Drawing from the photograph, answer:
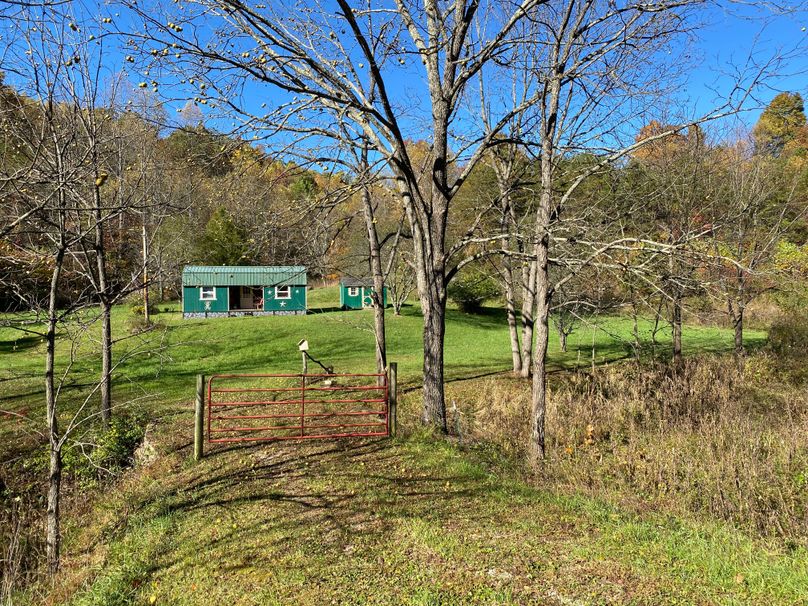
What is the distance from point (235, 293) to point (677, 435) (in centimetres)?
2436

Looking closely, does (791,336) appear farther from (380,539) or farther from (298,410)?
(380,539)

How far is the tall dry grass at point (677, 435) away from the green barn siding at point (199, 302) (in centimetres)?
1861

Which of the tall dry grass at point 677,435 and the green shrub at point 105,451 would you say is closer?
the tall dry grass at point 677,435

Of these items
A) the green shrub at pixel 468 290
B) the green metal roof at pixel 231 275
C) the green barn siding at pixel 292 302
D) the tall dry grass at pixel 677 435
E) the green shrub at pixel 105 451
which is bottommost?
the green shrub at pixel 105 451

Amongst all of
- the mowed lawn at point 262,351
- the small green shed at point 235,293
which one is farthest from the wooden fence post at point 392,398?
the small green shed at point 235,293

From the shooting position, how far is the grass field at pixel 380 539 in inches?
154

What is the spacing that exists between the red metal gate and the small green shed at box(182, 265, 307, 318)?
1465cm

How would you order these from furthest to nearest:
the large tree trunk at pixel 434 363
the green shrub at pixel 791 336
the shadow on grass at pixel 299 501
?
the green shrub at pixel 791 336 < the large tree trunk at pixel 434 363 < the shadow on grass at pixel 299 501

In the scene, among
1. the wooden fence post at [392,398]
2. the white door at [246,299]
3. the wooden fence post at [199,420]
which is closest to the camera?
the wooden fence post at [199,420]

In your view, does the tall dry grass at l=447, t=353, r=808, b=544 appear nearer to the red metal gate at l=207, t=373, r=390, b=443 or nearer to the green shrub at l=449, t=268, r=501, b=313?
the red metal gate at l=207, t=373, r=390, b=443

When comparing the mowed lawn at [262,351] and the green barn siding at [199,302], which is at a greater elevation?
the green barn siding at [199,302]

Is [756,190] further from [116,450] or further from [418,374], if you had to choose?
[116,450]

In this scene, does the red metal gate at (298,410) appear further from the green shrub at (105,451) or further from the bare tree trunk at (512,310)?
the bare tree trunk at (512,310)

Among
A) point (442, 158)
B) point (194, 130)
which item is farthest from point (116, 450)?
point (442, 158)
